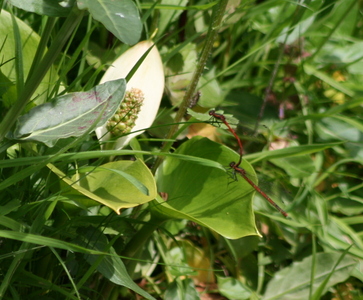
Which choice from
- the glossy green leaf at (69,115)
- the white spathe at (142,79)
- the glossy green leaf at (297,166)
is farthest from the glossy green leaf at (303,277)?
the glossy green leaf at (69,115)

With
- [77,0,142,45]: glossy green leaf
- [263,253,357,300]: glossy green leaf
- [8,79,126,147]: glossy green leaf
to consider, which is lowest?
[263,253,357,300]: glossy green leaf

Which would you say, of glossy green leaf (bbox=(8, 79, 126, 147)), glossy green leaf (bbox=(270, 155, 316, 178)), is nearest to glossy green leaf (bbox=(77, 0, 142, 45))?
glossy green leaf (bbox=(8, 79, 126, 147))

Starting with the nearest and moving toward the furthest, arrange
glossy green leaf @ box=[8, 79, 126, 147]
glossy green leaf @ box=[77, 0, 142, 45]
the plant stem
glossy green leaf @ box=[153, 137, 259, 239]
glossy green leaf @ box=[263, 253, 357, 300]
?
glossy green leaf @ box=[77, 0, 142, 45]
glossy green leaf @ box=[8, 79, 126, 147]
glossy green leaf @ box=[153, 137, 259, 239]
the plant stem
glossy green leaf @ box=[263, 253, 357, 300]

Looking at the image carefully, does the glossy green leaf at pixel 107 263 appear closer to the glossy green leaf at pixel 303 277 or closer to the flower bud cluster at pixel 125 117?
the flower bud cluster at pixel 125 117

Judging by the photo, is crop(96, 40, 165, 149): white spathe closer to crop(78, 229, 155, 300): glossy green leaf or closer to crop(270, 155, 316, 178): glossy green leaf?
crop(78, 229, 155, 300): glossy green leaf

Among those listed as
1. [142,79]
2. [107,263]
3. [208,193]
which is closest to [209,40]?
[142,79]

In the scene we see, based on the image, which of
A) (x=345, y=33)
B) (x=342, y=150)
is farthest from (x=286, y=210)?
(x=345, y=33)

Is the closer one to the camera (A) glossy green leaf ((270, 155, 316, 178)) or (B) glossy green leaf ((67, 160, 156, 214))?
(B) glossy green leaf ((67, 160, 156, 214))
